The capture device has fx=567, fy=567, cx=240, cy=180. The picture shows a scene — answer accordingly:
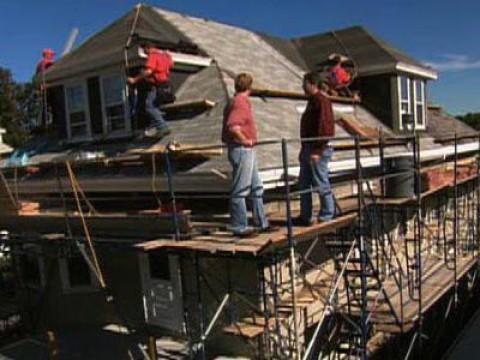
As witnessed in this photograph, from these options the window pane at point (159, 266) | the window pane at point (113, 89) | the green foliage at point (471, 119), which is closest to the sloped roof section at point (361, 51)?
the window pane at point (113, 89)

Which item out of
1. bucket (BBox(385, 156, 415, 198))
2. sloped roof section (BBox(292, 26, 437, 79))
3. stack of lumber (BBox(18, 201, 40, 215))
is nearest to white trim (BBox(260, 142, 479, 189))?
bucket (BBox(385, 156, 415, 198))

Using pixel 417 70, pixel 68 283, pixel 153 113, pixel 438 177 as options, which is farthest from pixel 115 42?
pixel 417 70

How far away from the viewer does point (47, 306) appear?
45.9ft

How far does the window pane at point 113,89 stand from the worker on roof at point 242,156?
5.30 metres

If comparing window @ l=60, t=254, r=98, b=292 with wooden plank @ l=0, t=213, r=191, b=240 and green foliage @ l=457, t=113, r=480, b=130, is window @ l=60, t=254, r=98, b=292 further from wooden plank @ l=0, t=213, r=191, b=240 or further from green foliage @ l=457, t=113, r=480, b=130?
green foliage @ l=457, t=113, r=480, b=130

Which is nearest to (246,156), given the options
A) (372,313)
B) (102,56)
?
(372,313)

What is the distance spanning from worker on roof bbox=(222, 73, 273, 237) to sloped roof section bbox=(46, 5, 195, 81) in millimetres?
4892

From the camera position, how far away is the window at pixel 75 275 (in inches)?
520

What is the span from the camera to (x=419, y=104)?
17.2m

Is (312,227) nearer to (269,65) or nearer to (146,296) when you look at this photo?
(146,296)

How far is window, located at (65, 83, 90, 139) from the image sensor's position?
1300 cm

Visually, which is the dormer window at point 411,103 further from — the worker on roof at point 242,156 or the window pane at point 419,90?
the worker on roof at point 242,156

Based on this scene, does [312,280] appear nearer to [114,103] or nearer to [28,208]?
[114,103]

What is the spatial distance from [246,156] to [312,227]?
1.31 metres
